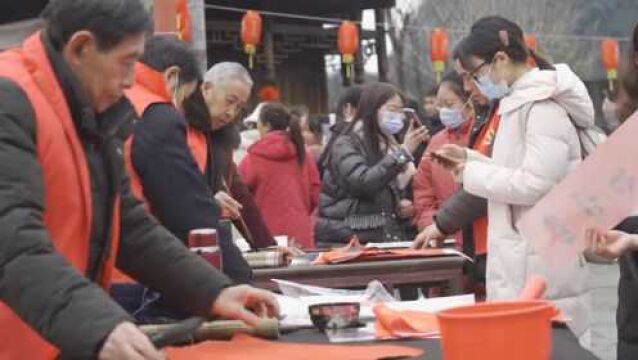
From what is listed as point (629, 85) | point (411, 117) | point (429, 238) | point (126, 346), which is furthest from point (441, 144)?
point (126, 346)

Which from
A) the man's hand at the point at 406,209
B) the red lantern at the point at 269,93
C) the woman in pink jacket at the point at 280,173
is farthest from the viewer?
the red lantern at the point at 269,93

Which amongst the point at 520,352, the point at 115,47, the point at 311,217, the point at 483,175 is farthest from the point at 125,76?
the point at 311,217

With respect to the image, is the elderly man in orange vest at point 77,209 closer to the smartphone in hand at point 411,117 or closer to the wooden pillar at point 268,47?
the smartphone in hand at point 411,117

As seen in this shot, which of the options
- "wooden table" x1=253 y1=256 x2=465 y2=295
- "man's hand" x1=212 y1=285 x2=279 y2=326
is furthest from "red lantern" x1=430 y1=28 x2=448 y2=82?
"man's hand" x1=212 y1=285 x2=279 y2=326

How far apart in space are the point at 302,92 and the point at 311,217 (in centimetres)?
1234

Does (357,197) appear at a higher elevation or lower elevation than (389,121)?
lower

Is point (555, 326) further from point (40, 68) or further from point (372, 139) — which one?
point (372, 139)

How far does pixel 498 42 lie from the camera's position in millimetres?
3957

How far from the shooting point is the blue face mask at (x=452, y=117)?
20.3ft

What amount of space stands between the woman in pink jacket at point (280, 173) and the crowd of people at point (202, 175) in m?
0.01

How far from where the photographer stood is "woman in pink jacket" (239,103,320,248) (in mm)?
6734

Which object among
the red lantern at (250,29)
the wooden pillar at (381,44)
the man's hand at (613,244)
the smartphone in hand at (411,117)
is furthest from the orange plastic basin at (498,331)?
the wooden pillar at (381,44)

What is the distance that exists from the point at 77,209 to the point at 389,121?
12.2 feet

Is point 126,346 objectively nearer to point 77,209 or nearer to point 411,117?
point 77,209
